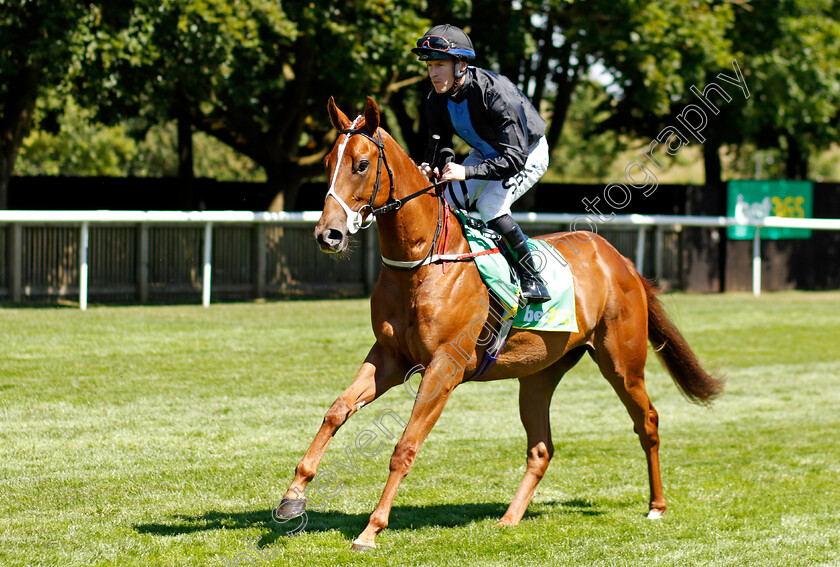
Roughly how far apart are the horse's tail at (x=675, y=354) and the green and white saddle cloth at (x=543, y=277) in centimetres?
100

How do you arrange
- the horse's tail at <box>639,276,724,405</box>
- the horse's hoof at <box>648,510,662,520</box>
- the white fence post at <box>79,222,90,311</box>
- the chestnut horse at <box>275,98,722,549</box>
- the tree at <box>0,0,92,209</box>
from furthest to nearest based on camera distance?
the white fence post at <box>79,222,90,311</box>, the tree at <box>0,0,92,209</box>, the horse's tail at <box>639,276,724,405</box>, the horse's hoof at <box>648,510,662,520</box>, the chestnut horse at <box>275,98,722,549</box>

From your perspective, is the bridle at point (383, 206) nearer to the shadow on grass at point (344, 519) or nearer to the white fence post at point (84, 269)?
the shadow on grass at point (344, 519)

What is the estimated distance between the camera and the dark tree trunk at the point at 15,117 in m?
15.2

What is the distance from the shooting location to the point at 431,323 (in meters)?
4.95

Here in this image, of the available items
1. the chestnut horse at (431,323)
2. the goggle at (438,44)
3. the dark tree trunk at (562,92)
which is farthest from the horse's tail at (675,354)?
the dark tree trunk at (562,92)

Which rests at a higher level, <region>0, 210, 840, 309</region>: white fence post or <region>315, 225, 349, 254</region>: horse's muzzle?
<region>315, 225, 349, 254</region>: horse's muzzle

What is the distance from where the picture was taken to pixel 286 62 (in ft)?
57.7

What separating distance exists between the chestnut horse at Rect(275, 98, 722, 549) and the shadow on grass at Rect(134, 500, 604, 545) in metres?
0.28

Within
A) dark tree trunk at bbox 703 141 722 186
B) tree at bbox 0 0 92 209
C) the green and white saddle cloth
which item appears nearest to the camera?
the green and white saddle cloth

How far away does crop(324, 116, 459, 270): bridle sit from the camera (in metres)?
4.54

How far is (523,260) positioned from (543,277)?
17cm

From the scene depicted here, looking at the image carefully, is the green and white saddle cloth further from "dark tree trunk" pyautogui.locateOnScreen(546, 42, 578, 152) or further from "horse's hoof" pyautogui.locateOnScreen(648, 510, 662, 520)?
"dark tree trunk" pyautogui.locateOnScreen(546, 42, 578, 152)

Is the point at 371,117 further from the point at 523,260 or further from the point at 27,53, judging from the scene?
the point at 27,53

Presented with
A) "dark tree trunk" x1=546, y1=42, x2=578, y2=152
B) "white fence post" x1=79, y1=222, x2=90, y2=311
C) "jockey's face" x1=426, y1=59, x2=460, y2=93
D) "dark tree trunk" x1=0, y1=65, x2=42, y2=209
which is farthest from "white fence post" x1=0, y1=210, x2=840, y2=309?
"jockey's face" x1=426, y1=59, x2=460, y2=93
